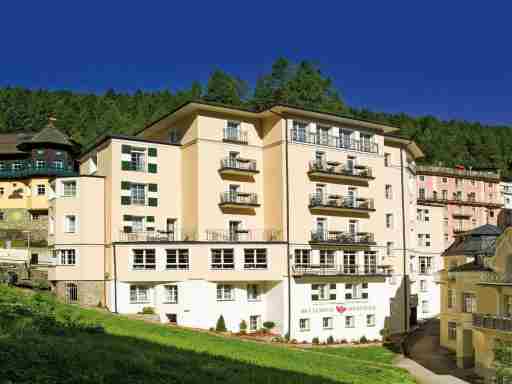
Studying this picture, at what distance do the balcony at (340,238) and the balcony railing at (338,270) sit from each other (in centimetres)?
189

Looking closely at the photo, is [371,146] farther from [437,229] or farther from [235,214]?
[437,229]

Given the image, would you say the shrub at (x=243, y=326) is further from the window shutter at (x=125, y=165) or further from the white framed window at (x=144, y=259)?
the window shutter at (x=125, y=165)

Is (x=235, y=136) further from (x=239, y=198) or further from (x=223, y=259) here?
(x=223, y=259)

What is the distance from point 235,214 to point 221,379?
30339 mm

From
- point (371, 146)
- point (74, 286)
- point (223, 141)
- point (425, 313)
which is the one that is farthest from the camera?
point (425, 313)

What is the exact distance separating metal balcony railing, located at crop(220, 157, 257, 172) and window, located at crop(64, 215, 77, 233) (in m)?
12.0

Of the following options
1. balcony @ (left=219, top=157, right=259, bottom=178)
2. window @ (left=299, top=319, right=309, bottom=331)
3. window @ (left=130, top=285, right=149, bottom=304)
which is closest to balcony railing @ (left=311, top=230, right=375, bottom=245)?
window @ (left=299, top=319, right=309, bottom=331)

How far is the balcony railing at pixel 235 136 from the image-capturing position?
47438 mm

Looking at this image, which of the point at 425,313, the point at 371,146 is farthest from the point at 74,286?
the point at 425,313

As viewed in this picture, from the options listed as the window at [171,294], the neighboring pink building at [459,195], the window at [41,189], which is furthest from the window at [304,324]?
the neighboring pink building at [459,195]

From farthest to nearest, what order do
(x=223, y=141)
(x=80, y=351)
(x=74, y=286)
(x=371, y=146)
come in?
(x=371, y=146), (x=223, y=141), (x=74, y=286), (x=80, y=351)

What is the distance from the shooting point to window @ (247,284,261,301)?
4644 centimetres

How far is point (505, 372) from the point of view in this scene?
2786 cm

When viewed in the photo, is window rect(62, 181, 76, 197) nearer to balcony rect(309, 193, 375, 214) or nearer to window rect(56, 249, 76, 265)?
window rect(56, 249, 76, 265)
